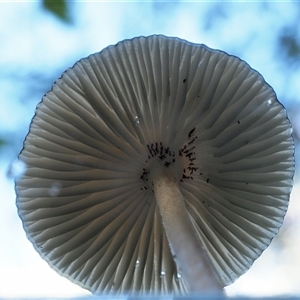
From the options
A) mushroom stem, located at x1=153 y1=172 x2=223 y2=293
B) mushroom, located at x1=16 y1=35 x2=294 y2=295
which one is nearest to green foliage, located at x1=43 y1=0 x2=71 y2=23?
mushroom, located at x1=16 y1=35 x2=294 y2=295

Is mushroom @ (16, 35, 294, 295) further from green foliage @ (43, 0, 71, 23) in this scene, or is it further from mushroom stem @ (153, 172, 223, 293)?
green foliage @ (43, 0, 71, 23)

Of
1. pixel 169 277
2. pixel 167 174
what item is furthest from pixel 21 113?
pixel 169 277

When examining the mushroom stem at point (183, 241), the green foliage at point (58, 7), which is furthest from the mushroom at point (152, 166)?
the green foliage at point (58, 7)

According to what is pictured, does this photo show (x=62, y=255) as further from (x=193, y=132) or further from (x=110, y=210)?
(x=193, y=132)

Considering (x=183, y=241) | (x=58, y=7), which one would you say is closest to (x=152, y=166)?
(x=183, y=241)

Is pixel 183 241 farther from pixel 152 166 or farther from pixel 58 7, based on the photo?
pixel 58 7

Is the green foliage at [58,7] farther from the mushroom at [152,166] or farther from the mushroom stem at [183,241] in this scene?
the mushroom stem at [183,241]

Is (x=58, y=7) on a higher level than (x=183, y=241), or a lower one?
higher
